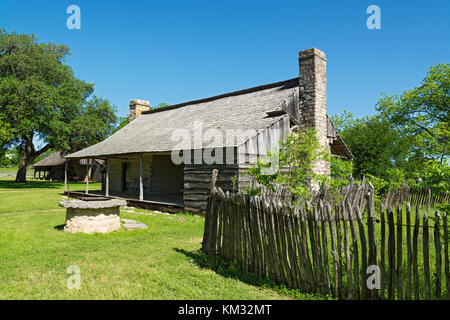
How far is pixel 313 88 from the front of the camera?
13641 mm

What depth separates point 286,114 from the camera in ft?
41.8

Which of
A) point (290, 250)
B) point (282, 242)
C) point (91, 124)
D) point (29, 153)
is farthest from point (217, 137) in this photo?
point (29, 153)

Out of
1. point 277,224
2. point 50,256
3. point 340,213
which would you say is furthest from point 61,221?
point 340,213

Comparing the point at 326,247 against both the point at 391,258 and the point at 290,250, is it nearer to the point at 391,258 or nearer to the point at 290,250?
the point at 290,250

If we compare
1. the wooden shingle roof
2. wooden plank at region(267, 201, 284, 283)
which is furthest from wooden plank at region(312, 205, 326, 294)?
the wooden shingle roof

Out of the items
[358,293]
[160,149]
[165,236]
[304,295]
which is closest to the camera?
[358,293]

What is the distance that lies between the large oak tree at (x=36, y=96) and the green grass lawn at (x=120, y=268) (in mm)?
19852

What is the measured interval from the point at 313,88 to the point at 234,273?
1095 cm

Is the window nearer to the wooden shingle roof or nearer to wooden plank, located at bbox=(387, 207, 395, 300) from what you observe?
the wooden shingle roof

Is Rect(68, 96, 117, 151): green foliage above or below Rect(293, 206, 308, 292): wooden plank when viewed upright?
above

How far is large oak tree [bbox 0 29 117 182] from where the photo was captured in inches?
952

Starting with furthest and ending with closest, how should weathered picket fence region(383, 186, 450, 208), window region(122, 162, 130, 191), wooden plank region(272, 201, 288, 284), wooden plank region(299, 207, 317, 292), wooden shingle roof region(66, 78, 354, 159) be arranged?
window region(122, 162, 130, 191), wooden shingle roof region(66, 78, 354, 159), weathered picket fence region(383, 186, 450, 208), wooden plank region(272, 201, 288, 284), wooden plank region(299, 207, 317, 292)

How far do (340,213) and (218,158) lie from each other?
7.44 metres

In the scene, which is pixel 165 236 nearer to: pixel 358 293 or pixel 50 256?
pixel 50 256
